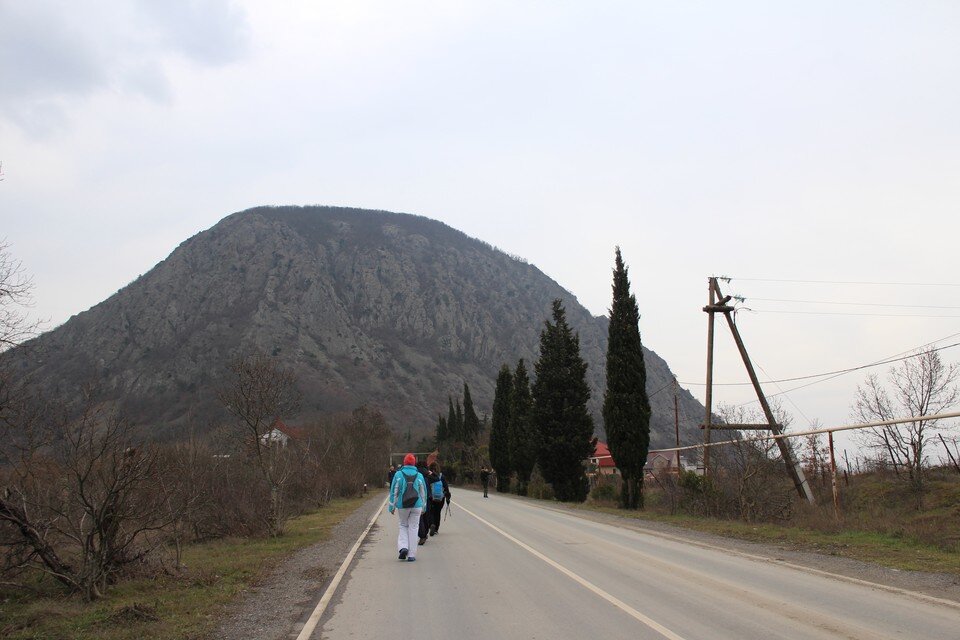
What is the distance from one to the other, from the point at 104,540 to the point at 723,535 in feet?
40.4

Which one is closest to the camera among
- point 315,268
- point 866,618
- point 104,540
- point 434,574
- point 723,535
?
point 866,618

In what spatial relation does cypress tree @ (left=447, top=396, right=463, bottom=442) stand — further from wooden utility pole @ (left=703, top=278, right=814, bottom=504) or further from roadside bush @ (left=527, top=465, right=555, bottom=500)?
wooden utility pole @ (left=703, top=278, right=814, bottom=504)

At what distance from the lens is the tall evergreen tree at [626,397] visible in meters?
25.2

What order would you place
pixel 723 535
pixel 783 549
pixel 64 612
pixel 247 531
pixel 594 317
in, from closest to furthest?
pixel 64 612, pixel 783 549, pixel 723 535, pixel 247 531, pixel 594 317

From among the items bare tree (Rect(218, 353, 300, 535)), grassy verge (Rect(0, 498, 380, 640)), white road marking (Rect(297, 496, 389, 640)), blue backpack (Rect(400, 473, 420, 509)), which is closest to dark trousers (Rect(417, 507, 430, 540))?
white road marking (Rect(297, 496, 389, 640))

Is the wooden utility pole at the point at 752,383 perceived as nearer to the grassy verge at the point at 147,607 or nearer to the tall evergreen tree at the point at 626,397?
the tall evergreen tree at the point at 626,397

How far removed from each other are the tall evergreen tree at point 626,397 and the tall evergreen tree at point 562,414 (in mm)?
8914

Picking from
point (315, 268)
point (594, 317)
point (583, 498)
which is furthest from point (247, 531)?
point (594, 317)

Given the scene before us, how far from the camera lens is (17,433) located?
9.75m

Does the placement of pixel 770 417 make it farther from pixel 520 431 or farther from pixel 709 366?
pixel 520 431

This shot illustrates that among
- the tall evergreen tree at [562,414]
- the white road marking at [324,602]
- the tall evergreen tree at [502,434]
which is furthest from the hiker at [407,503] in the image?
the tall evergreen tree at [502,434]

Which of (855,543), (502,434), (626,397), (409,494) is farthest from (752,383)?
(502,434)

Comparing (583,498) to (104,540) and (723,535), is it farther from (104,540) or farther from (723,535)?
(104,540)

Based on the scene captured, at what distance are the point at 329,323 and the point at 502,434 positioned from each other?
306ft
